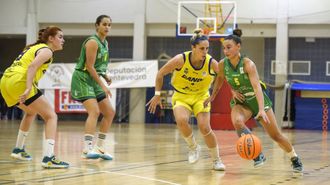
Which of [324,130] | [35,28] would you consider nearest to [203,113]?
[324,130]

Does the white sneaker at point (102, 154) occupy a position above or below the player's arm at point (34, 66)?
below

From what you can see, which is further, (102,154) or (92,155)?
(102,154)

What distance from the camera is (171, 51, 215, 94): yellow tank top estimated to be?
7551 mm

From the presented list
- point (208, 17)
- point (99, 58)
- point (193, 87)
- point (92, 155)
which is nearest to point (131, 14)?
point (208, 17)

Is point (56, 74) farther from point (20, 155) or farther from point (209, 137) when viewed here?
point (209, 137)

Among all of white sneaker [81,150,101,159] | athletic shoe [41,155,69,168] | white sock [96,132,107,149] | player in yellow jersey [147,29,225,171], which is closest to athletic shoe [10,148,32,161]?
white sneaker [81,150,101,159]

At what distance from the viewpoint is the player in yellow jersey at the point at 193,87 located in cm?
745

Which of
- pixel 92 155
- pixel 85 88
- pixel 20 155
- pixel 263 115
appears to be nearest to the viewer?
pixel 263 115

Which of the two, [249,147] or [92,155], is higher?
[249,147]

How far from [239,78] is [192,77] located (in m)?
0.68

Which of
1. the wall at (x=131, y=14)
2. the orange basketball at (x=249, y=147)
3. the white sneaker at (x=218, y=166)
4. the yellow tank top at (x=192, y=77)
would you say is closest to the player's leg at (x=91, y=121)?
the yellow tank top at (x=192, y=77)

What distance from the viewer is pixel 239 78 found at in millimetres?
7168

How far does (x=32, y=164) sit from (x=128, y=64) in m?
16.5

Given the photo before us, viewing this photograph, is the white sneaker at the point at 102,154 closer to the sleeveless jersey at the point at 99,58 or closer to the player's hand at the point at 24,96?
the sleeveless jersey at the point at 99,58
